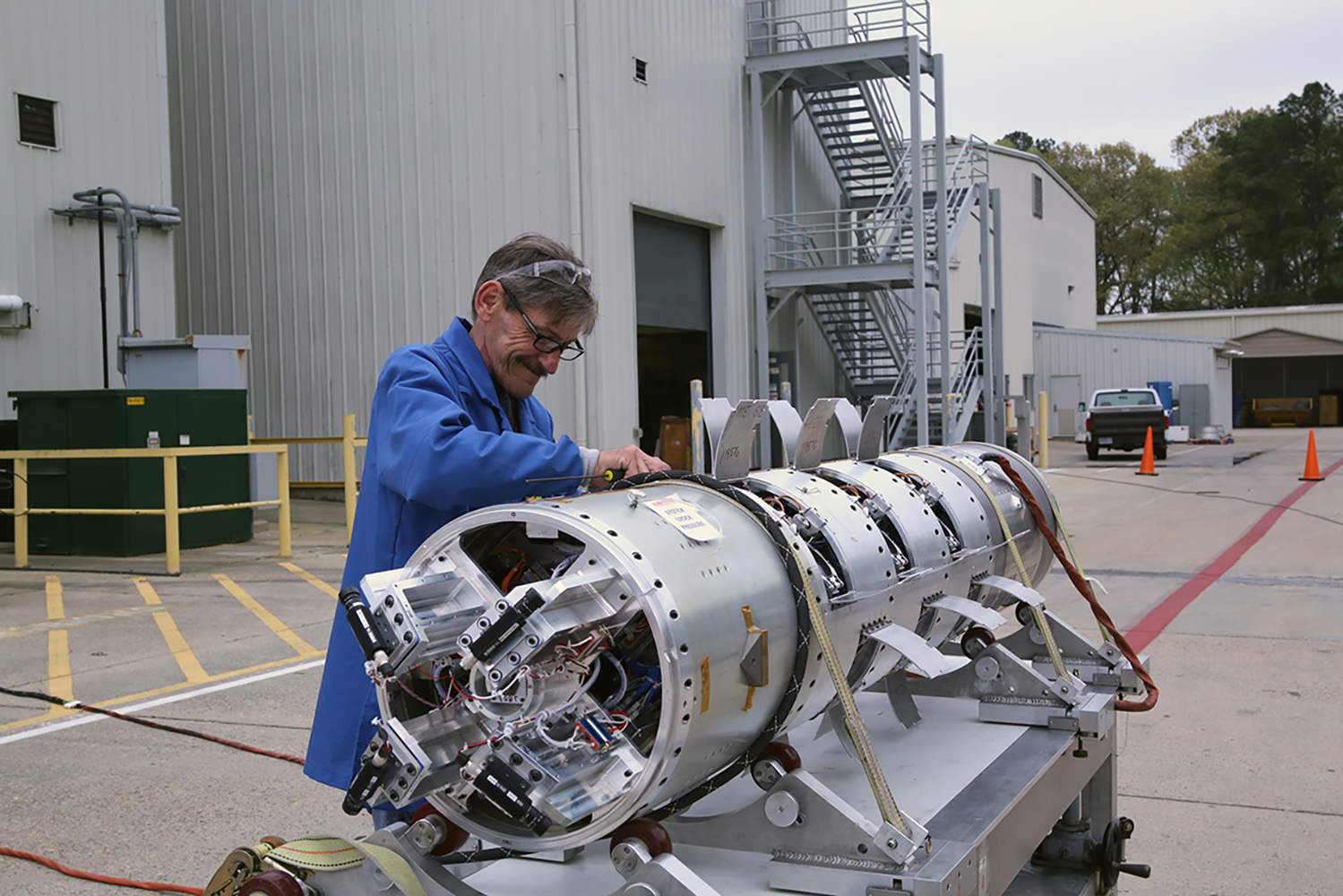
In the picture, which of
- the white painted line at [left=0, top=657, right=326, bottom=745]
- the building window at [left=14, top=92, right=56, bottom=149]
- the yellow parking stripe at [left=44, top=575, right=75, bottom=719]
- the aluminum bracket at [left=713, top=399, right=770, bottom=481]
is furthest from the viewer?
the building window at [left=14, top=92, right=56, bottom=149]

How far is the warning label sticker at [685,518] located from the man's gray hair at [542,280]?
1.75 feet

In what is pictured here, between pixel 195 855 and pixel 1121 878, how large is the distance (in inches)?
131

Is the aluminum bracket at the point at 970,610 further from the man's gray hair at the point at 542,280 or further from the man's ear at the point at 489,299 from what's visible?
the man's ear at the point at 489,299

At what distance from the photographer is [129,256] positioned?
46.0 ft

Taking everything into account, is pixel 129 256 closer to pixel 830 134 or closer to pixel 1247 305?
pixel 830 134

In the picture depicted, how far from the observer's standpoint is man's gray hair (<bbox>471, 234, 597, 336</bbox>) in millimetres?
2615

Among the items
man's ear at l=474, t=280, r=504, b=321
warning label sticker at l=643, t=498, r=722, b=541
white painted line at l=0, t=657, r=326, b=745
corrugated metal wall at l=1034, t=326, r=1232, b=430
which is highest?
corrugated metal wall at l=1034, t=326, r=1232, b=430

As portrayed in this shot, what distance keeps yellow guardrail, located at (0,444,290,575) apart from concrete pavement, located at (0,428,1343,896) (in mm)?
353

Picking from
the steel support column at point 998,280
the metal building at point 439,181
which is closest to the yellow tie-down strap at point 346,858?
the metal building at point 439,181

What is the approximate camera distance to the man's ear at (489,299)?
8.70ft

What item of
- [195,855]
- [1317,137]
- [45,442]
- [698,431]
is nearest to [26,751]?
[195,855]

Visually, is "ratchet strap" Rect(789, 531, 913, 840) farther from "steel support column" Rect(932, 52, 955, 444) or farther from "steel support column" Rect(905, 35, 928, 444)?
"steel support column" Rect(932, 52, 955, 444)

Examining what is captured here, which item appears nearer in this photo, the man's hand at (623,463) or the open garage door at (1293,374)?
the man's hand at (623,463)

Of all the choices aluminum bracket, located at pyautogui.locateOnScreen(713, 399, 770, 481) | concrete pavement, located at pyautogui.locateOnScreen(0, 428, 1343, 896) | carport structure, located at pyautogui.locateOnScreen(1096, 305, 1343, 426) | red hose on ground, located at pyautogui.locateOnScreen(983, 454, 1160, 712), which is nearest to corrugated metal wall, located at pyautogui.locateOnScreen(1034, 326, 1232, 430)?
carport structure, located at pyautogui.locateOnScreen(1096, 305, 1343, 426)
